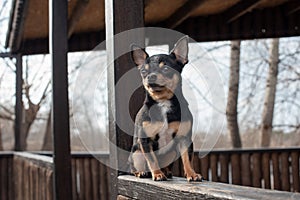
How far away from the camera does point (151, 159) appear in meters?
2.46

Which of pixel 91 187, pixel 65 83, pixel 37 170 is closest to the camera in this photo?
pixel 65 83

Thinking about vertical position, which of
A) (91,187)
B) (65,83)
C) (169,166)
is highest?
(65,83)

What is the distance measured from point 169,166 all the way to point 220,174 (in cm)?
540

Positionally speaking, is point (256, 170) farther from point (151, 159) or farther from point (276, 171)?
point (151, 159)

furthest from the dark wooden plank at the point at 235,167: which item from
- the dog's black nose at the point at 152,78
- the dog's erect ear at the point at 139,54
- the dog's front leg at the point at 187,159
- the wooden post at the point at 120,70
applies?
the dog's black nose at the point at 152,78

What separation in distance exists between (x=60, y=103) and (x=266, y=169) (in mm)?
3854

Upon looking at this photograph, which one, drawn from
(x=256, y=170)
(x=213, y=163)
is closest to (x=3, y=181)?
(x=213, y=163)

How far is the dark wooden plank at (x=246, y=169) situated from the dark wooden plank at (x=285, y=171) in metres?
0.41

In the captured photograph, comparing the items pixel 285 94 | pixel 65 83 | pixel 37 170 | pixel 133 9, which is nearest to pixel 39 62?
pixel 285 94

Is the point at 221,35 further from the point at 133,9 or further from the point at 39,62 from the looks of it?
the point at 39,62

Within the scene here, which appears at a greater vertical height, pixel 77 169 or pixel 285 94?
pixel 285 94

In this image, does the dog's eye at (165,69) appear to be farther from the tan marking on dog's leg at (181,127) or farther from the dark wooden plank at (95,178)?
the dark wooden plank at (95,178)

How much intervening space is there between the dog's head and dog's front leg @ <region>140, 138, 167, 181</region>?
180mm

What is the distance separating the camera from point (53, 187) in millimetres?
4828
